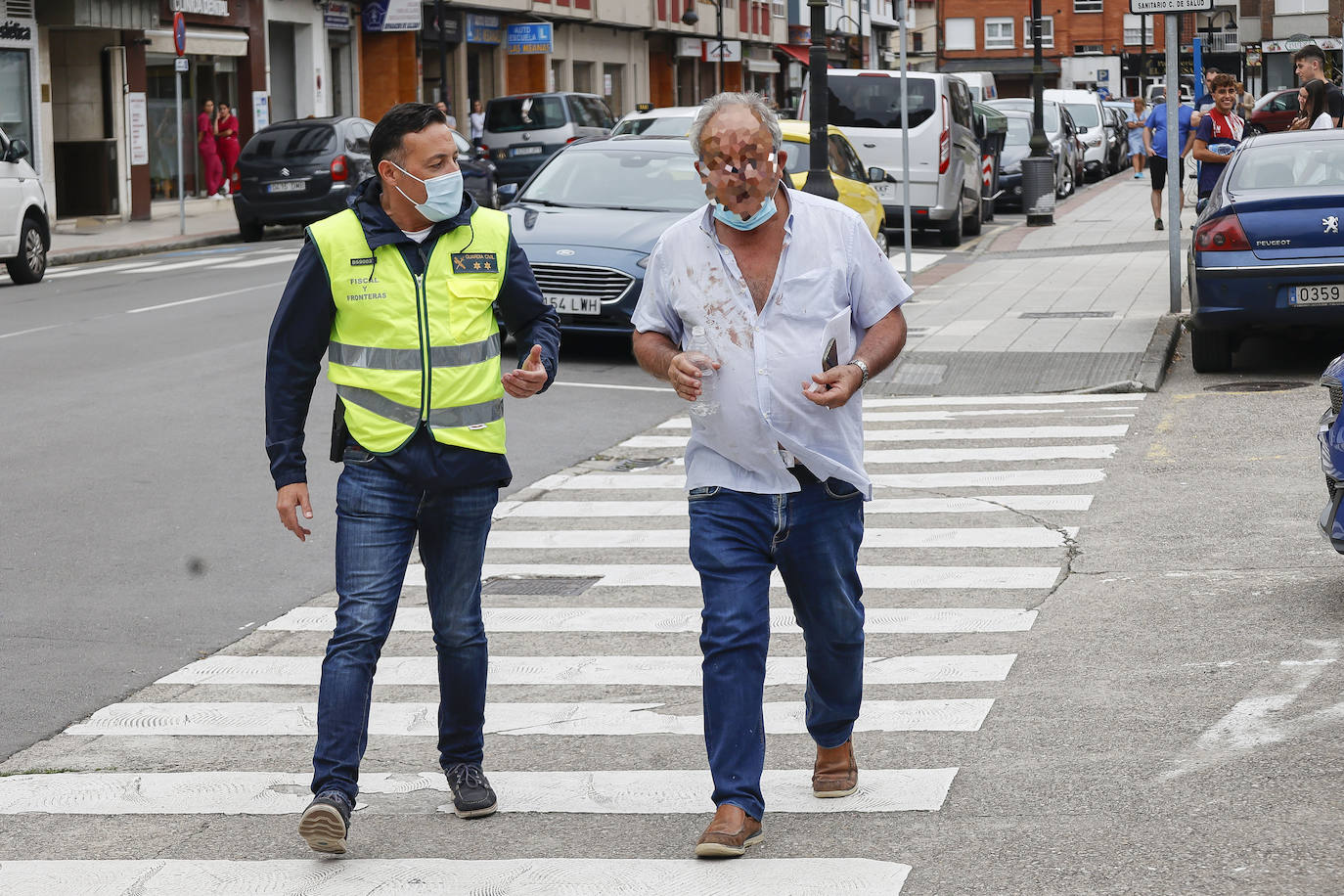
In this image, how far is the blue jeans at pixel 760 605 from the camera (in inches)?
187

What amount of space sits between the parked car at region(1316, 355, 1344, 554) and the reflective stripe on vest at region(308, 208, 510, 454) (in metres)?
3.05

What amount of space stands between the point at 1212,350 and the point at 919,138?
12334 mm

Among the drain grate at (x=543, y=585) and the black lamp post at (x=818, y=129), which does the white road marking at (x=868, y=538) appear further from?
the black lamp post at (x=818, y=129)

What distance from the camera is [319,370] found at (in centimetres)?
502

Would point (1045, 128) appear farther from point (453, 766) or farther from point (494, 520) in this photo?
point (453, 766)

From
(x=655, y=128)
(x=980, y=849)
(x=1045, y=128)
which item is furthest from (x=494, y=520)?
(x=1045, y=128)

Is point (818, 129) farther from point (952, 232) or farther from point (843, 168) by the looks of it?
point (952, 232)

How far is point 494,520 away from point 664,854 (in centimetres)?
487

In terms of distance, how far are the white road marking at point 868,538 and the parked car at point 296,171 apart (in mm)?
20907

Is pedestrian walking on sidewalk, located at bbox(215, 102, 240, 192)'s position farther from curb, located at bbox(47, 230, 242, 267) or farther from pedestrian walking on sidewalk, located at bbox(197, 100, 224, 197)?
curb, located at bbox(47, 230, 242, 267)

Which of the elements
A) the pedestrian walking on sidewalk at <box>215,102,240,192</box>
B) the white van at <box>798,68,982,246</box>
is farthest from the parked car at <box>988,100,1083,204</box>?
the pedestrian walking on sidewalk at <box>215,102,240,192</box>

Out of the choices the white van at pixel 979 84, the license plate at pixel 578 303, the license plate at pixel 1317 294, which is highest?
the white van at pixel 979 84

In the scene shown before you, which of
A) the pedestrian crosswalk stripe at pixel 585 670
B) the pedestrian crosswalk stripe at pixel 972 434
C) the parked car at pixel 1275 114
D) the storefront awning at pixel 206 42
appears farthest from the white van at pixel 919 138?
the pedestrian crosswalk stripe at pixel 585 670

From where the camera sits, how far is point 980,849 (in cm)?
461
